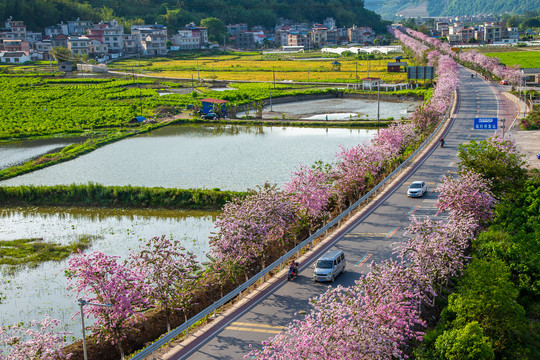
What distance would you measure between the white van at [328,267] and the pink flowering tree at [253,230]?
121 inches

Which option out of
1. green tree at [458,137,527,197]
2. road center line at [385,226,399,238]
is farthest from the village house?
green tree at [458,137,527,197]

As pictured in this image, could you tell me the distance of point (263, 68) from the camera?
14612 centimetres

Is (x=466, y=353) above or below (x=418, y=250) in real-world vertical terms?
below

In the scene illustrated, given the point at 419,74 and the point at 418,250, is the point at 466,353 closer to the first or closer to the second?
Answer: the point at 418,250

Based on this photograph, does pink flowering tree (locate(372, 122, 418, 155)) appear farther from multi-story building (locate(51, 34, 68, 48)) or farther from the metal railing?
multi-story building (locate(51, 34, 68, 48))

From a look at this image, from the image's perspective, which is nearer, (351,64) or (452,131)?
(452,131)

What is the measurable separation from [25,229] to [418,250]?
92.8ft

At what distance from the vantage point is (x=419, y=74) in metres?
108

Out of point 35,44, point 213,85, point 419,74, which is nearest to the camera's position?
point 419,74

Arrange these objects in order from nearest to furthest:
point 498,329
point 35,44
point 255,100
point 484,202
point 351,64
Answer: point 498,329
point 484,202
point 255,100
point 351,64
point 35,44

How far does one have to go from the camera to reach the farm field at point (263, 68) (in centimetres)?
12622

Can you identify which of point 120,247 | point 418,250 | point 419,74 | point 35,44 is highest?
point 35,44

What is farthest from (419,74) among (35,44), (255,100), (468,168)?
(35,44)

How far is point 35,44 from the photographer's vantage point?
593 feet
